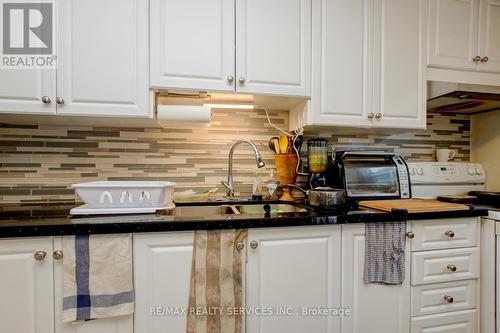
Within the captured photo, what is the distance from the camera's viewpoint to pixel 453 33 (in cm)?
164

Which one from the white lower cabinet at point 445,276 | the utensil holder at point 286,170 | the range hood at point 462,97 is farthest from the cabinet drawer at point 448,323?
the range hood at point 462,97

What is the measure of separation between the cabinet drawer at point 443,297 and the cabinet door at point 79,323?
1275mm

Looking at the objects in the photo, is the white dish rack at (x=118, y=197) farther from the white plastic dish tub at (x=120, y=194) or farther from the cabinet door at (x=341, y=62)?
the cabinet door at (x=341, y=62)

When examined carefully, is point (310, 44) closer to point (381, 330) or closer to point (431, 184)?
point (431, 184)

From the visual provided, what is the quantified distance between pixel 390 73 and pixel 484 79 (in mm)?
656

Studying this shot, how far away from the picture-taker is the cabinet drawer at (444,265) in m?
1.28

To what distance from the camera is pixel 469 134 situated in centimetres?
210

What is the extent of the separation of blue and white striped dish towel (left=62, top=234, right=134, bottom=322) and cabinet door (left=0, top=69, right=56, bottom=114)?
64 centimetres

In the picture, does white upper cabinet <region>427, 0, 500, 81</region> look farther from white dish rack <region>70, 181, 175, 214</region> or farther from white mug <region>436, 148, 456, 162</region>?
white dish rack <region>70, 181, 175, 214</region>

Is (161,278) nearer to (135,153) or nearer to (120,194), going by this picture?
(120,194)

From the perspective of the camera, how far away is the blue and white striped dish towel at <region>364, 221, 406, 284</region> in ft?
4.03

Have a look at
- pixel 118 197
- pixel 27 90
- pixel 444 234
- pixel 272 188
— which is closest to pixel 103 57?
pixel 27 90

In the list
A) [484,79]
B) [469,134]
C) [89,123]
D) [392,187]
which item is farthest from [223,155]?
[469,134]

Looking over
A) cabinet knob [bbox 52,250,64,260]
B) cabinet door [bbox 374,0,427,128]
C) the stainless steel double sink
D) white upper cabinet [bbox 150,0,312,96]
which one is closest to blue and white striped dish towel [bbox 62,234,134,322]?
cabinet knob [bbox 52,250,64,260]
